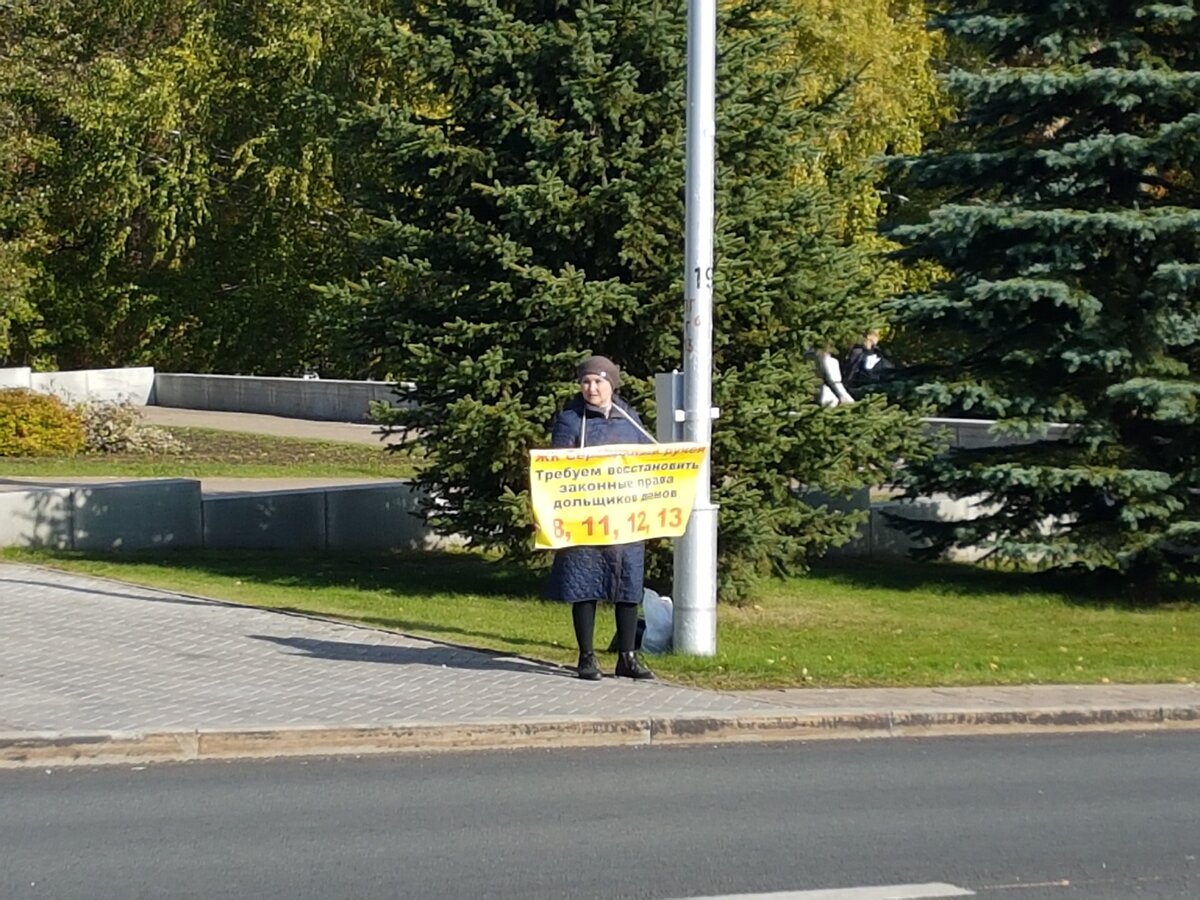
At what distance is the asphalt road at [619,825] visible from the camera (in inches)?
259

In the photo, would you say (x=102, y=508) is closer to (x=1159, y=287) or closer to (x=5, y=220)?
(x=1159, y=287)

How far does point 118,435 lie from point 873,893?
69.9 feet

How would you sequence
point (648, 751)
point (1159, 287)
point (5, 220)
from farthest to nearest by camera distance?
point (5, 220)
point (1159, 287)
point (648, 751)

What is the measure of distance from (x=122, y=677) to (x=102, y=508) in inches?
270

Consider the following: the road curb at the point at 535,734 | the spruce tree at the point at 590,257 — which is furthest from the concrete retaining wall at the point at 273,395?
the road curb at the point at 535,734

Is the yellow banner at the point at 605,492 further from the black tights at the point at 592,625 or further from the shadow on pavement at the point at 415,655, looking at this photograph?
the shadow on pavement at the point at 415,655

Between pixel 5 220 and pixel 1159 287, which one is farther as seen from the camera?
pixel 5 220

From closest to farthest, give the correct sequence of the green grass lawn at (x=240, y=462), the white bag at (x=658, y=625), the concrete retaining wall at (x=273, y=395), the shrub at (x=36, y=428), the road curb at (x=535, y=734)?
1. the road curb at (x=535, y=734)
2. the white bag at (x=658, y=625)
3. the green grass lawn at (x=240, y=462)
4. the shrub at (x=36, y=428)
5. the concrete retaining wall at (x=273, y=395)

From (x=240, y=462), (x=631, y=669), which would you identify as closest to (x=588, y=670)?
(x=631, y=669)

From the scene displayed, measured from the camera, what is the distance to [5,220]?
4097 cm

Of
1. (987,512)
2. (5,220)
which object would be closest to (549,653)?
(987,512)

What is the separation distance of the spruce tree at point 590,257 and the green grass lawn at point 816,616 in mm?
866

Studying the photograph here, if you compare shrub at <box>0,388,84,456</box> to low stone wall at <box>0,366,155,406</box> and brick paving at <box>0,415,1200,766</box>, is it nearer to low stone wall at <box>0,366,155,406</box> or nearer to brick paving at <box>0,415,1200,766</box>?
low stone wall at <box>0,366,155,406</box>

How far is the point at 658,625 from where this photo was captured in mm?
11555
